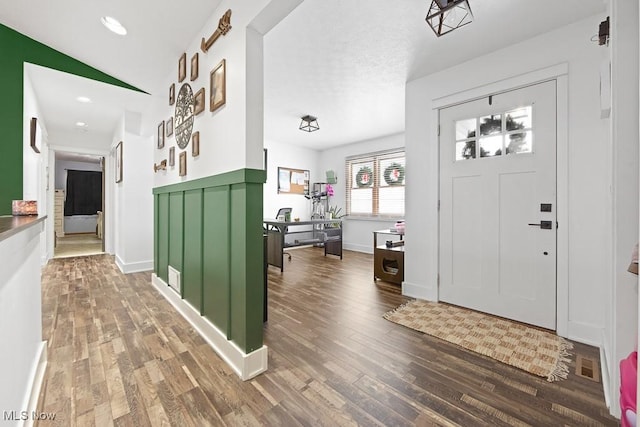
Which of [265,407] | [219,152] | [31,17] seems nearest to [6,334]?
[265,407]

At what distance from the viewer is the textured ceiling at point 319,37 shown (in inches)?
77.0

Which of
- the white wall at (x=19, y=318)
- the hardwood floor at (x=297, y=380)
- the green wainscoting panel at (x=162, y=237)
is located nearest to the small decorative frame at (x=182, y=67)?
the green wainscoting panel at (x=162, y=237)

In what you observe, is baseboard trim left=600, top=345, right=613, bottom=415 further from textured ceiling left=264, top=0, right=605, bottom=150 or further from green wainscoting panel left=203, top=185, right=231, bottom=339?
textured ceiling left=264, top=0, right=605, bottom=150

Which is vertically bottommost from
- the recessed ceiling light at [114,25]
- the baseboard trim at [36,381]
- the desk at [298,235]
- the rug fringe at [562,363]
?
the rug fringe at [562,363]

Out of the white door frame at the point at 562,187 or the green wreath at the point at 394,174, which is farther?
the green wreath at the point at 394,174

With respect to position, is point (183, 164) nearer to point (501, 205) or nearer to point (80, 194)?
point (501, 205)

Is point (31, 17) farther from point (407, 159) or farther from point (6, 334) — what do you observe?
point (407, 159)

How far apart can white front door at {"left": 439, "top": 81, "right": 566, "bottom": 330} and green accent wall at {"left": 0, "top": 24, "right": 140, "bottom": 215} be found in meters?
4.09

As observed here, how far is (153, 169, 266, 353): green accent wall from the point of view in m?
1.62

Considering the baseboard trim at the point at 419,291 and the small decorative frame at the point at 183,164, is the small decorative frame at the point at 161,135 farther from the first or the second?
the baseboard trim at the point at 419,291

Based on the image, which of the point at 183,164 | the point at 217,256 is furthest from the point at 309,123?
the point at 217,256

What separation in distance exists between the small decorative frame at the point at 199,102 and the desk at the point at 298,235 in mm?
1895

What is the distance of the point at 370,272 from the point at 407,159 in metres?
1.84

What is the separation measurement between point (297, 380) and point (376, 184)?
15.6ft
